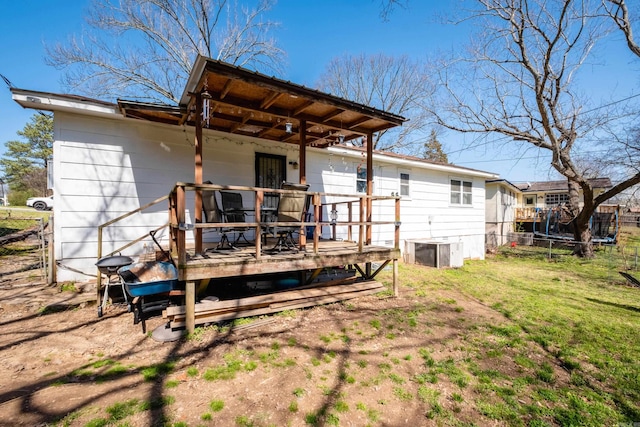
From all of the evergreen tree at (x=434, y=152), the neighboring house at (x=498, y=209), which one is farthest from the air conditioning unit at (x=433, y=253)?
the evergreen tree at (x=434, y=152)

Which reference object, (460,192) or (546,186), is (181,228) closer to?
(460,192)

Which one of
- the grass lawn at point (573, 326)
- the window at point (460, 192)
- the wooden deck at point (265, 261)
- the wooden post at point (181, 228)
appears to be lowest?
the grass lawn at point (573, 326)

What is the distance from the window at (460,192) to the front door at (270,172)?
7278mm

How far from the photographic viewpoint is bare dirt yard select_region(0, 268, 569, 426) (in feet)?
7.86

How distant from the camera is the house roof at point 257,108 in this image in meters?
4.05

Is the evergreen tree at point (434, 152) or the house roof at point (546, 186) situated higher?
the evergreen tree at point (434, 152)

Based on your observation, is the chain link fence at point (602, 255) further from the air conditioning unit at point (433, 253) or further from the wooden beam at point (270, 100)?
the wooden beam at point (270, 100)

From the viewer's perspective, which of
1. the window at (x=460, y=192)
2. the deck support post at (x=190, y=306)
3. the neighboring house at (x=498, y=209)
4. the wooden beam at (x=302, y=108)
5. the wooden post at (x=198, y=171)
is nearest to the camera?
the deck support post at (x=190, y=306)

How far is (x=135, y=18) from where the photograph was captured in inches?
493

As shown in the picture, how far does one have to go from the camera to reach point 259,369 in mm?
3059

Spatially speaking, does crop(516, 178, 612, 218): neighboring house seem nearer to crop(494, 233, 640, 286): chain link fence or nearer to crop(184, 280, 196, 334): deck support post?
crop(494, 233, 640, 286): chain link fence

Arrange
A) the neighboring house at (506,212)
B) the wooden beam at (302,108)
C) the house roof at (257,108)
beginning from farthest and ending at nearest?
the neighboring house at (506,212) < the wooden beam at (302,108) < the house roof at (257,108)

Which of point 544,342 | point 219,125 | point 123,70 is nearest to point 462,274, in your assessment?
point 544,342

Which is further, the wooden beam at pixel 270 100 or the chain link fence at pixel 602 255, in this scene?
the chain link fence at pixel 602 255
